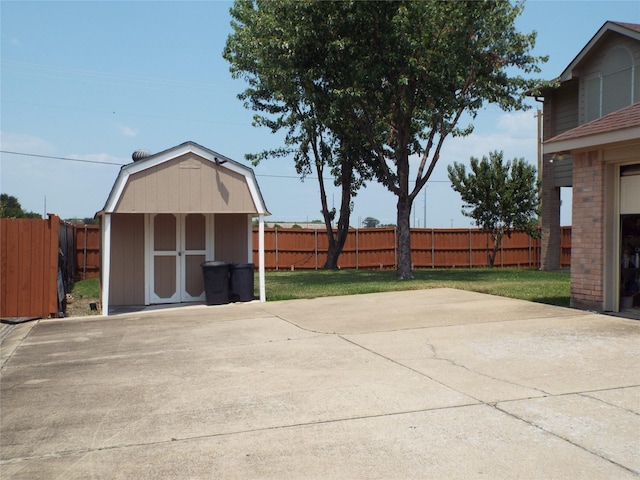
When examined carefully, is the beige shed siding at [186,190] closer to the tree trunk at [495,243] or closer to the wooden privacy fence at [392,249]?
the wooden privacy fence at [392,249]

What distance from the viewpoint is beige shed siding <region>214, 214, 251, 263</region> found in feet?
50.1

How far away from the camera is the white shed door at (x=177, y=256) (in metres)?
14.9

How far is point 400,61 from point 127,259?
29.6 feet

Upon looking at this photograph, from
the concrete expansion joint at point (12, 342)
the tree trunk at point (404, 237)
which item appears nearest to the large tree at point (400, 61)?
the tree trunk at point (404, 237)

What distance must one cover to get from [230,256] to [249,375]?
848cm

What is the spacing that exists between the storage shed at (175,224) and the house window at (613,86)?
1176 centimetres

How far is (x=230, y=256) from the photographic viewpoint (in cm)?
1533

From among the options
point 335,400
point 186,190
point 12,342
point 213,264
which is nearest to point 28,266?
point 12,342

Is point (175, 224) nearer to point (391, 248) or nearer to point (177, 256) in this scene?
point (177, 256)

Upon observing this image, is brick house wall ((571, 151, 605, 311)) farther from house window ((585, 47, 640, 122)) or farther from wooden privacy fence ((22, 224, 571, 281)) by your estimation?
wooden privacy fence ((22, 224, 571, 281))

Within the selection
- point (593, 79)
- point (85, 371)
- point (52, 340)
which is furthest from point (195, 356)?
point (593, 79)

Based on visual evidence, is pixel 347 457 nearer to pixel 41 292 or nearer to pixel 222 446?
pixel 222 446

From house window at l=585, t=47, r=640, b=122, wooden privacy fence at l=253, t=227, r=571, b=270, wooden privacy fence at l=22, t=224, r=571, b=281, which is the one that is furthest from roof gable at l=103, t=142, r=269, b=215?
wooden privacy fence at l=253, t=227, r=571, b=270

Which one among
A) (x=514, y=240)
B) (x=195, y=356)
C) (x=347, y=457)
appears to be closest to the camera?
(x=347, y=457)
